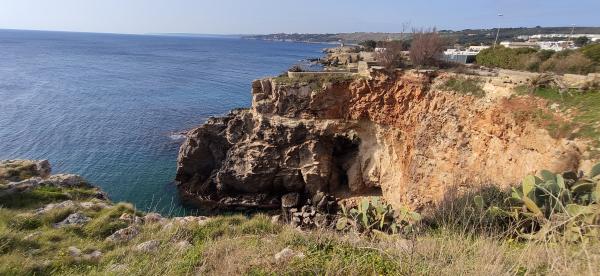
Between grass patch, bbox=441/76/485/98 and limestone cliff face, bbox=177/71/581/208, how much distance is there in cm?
38

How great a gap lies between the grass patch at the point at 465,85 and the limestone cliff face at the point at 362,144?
38cm

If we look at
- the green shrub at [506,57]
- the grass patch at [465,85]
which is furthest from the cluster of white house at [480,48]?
the grass patch at [465,85]

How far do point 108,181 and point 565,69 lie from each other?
105 feet

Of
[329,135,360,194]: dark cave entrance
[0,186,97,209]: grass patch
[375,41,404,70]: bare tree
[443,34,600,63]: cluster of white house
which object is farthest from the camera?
[443,34,600,63]: cluster of white house

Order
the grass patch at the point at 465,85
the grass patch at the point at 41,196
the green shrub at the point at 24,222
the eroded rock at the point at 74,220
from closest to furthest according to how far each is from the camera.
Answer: the green shrub at the point at 24,222, the eroded rock at the point at 74,220, the grass patch at the point at 41,196, the grass patch at the point at 465,85

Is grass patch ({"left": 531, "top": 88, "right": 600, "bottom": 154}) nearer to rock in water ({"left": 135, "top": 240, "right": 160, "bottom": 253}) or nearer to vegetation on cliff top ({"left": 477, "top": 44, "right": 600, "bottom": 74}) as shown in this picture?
vegetation on cliff top ({"left": 477, "top": 44, "right": 600, "bottom": 74})

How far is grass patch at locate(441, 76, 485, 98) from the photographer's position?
715 inches

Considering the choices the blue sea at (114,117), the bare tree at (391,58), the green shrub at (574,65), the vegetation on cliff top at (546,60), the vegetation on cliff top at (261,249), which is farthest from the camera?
the blue sea at (114,117)

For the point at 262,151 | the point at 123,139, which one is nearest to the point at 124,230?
the point at 262,151

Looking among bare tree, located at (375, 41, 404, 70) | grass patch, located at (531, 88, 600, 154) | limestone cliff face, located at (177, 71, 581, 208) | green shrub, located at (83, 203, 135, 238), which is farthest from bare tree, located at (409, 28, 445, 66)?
green shrub, located at (83, 203, 135, 238)

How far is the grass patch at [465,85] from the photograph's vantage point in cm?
1816

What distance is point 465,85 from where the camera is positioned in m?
18.8

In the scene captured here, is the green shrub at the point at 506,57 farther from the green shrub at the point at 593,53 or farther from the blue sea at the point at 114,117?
the blue sea at the point at 114,117

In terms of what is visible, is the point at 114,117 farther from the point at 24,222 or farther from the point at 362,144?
the point at 24,222
